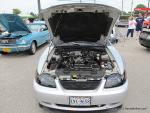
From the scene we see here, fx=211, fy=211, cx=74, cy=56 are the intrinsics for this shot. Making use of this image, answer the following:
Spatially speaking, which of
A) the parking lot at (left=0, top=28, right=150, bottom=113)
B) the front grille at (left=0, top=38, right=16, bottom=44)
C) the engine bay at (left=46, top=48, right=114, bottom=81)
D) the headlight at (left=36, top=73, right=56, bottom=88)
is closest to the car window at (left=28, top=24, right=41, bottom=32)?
the front grille at (left=0, top=38, right=16, bottom=44)

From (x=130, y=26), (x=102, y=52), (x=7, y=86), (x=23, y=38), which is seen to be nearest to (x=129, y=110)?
(x=102, y=52)

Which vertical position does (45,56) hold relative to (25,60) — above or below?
above

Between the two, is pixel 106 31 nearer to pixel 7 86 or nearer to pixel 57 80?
pixel 57 80

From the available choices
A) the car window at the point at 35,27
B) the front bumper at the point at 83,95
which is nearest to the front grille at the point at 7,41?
the car window at the point at 35,27

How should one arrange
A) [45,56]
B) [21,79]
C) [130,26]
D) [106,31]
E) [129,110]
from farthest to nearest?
1. [130,26]
2. [21,79]
3. [106,31]
4. [45,56]
5. [129,110]

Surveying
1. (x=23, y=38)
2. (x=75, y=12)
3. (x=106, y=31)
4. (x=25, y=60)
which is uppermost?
(x=75, y=12)

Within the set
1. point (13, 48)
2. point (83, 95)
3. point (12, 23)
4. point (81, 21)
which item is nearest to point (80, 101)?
point (83, 95)

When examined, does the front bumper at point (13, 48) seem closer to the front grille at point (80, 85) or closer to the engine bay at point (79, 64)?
the engine bay at point (79, 64)

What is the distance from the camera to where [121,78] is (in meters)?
3.48

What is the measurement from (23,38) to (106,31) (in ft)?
14.4

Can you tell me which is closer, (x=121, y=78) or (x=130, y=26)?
(x=121, y=78)

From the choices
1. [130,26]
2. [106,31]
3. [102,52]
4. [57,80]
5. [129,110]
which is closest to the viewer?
[57,80]

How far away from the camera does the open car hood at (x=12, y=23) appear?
8.44 metres

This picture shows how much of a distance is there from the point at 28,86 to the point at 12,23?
4.55 m
